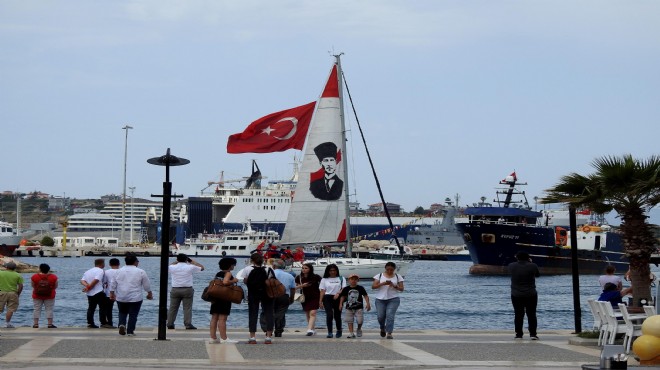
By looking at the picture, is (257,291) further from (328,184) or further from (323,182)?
(323,182)

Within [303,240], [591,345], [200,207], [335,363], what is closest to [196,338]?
[335,363]

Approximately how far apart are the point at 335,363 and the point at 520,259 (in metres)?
5.92

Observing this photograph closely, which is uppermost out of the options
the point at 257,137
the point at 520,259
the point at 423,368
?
the point at 257,137

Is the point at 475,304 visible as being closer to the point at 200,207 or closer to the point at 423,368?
the point at 423,368

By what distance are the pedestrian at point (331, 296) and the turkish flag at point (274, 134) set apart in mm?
20186

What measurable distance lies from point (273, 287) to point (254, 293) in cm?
30

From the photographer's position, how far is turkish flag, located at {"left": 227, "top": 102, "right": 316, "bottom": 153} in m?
40.1

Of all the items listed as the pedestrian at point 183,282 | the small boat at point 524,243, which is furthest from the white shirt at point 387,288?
the small boat at point 524,243

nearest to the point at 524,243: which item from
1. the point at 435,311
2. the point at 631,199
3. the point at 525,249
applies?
the point at 525,249

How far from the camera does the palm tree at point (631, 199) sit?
63.6 ft

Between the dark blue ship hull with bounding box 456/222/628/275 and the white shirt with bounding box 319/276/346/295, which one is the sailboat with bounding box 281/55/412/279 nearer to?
the dark blue ship hull with bounding box 456/222/628/275

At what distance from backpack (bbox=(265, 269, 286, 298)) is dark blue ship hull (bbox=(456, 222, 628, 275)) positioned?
189ft

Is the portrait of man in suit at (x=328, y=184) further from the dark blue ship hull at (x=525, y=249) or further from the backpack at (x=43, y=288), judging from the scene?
the backpack at (x=43, y=288)

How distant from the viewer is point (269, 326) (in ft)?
59.0
